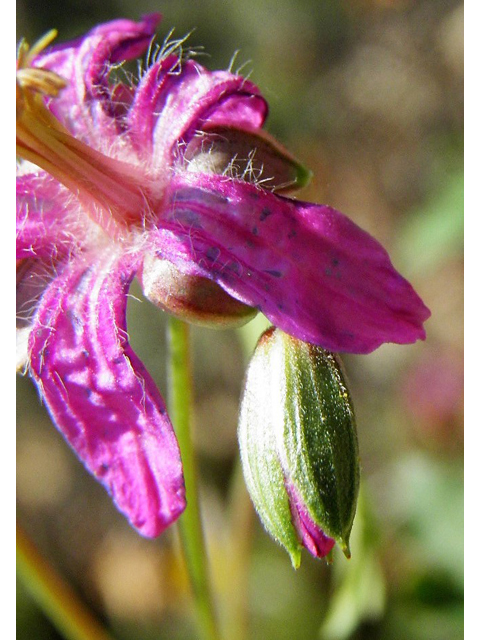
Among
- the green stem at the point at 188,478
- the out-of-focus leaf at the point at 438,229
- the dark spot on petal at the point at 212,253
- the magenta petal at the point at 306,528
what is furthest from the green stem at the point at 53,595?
the out-of-focus leaf at the point at 438,229

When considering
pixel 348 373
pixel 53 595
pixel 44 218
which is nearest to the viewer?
pixel 44 218

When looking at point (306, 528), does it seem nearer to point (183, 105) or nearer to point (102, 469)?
point (102, 469)

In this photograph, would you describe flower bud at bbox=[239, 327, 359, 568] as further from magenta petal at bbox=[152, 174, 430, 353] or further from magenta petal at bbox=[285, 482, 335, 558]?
magenta petal at bbox=[152, 174, 430, 353]

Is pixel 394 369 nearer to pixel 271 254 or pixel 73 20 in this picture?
pixel 73 20

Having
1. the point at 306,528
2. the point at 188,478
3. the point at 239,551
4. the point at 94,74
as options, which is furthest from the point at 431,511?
the point at 94,74

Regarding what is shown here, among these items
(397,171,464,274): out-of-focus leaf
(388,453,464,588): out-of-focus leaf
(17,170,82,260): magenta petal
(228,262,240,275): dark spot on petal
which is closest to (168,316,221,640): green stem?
(17,170,82,260): magenta petal

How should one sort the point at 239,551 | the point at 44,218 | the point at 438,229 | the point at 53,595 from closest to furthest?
the point at 44,218 → the point at 53,595 → the point at 239,551 → the point at 438,229

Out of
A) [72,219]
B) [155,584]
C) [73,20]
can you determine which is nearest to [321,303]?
[72,219]
